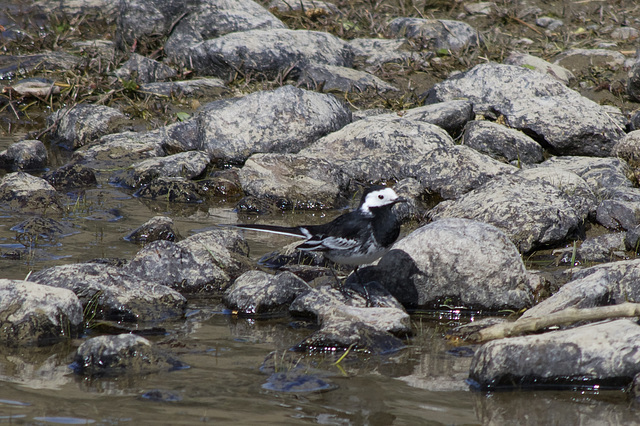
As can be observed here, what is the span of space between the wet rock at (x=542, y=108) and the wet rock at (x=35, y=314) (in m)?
7.23

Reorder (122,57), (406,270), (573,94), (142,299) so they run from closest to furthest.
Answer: (142,299) → (406,270) → (573,94) → (122,57)

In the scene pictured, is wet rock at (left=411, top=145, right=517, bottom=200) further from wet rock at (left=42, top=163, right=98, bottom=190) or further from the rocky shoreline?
wet rock at (left=42, top=163, right=98, bottom=190)

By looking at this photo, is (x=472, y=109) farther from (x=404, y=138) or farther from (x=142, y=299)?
(x=142, y=299)

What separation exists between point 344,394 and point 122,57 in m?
11.1

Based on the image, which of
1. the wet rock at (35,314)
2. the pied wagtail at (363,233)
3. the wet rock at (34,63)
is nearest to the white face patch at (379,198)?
the pied wagtail at (363,233)

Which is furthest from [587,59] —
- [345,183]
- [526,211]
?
[526,211]

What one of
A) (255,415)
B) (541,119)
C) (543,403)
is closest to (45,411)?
(255,415)

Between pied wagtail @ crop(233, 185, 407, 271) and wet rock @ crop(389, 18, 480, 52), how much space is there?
8915 millimetres

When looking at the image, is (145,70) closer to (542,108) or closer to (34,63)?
(34,63)

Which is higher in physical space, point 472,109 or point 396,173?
point 472,109

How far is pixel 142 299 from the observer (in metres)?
5.95

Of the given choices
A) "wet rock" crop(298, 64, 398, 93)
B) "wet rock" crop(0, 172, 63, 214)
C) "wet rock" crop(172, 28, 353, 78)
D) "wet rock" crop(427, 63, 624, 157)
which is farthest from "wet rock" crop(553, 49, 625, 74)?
"wet rock" crop(0, 172, 63, 214)

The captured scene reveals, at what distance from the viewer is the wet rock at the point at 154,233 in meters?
7.86

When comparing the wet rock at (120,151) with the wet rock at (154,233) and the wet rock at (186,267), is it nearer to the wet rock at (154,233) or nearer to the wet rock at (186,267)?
the wet rock at (154,233)
